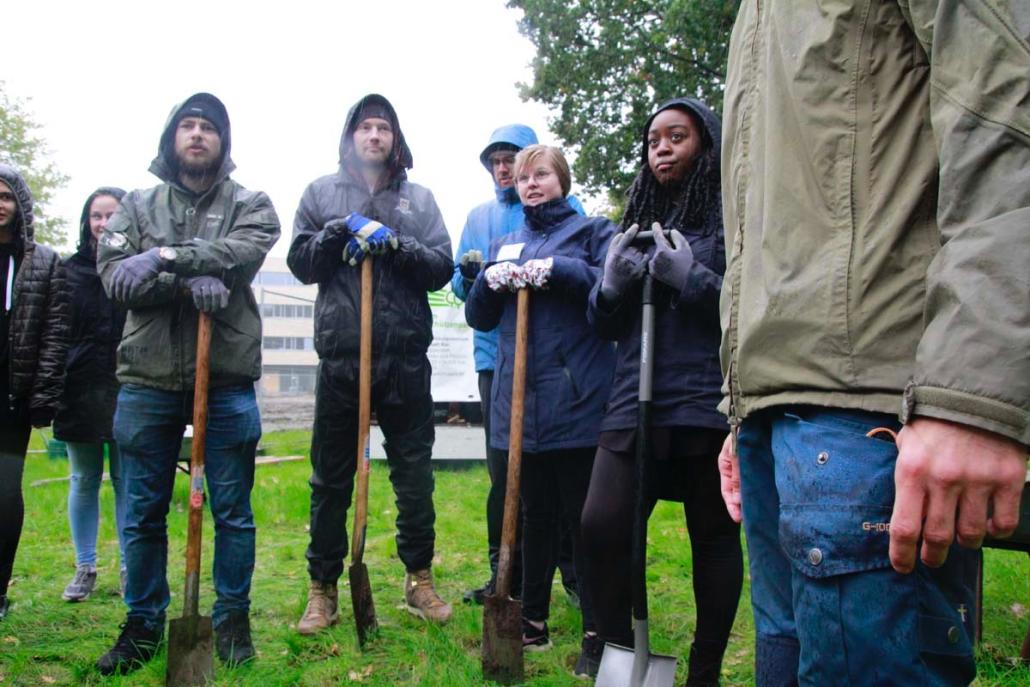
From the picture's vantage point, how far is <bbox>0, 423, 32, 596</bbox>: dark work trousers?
13.8 feet

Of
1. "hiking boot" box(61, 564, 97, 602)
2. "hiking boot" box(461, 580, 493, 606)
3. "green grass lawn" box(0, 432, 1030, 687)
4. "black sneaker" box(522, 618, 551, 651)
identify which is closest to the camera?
"green grass lawn" box(0, 432, 1030, 687)

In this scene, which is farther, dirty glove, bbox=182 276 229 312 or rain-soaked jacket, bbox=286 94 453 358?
rain-soaked jacket, bbox=286 94 453 358

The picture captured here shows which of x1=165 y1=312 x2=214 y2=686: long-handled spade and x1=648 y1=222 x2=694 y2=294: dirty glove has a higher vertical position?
x1=648 y1=222 x2=694 y2=294: dirty glove

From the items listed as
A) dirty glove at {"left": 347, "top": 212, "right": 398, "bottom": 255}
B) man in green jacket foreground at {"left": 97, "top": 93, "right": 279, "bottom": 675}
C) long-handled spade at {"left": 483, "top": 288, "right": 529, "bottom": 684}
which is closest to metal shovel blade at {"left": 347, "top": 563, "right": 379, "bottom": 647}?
man in green jacket foreground at {"left": 97, "top": 93, "right": 279, "bottom": 675}

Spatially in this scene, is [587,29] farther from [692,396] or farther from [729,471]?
[729,471]

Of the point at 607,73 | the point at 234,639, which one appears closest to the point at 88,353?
the point at 234,639

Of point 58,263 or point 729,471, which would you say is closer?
point 729,471

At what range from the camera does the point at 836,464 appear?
132 cm

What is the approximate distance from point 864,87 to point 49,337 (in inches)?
164

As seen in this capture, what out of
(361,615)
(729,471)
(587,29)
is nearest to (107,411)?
(361,615)

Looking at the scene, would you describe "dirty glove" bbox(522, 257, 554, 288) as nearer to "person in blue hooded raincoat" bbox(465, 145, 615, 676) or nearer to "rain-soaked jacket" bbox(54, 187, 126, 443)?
"person in blue hooded raincoat" bbox(465, 145, 615, 676)

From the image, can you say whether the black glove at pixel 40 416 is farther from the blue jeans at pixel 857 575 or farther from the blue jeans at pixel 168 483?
the blue jeans at pixel 857 575

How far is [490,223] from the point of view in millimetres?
4977

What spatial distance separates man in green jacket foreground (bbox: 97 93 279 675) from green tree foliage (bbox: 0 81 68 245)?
22.3m
